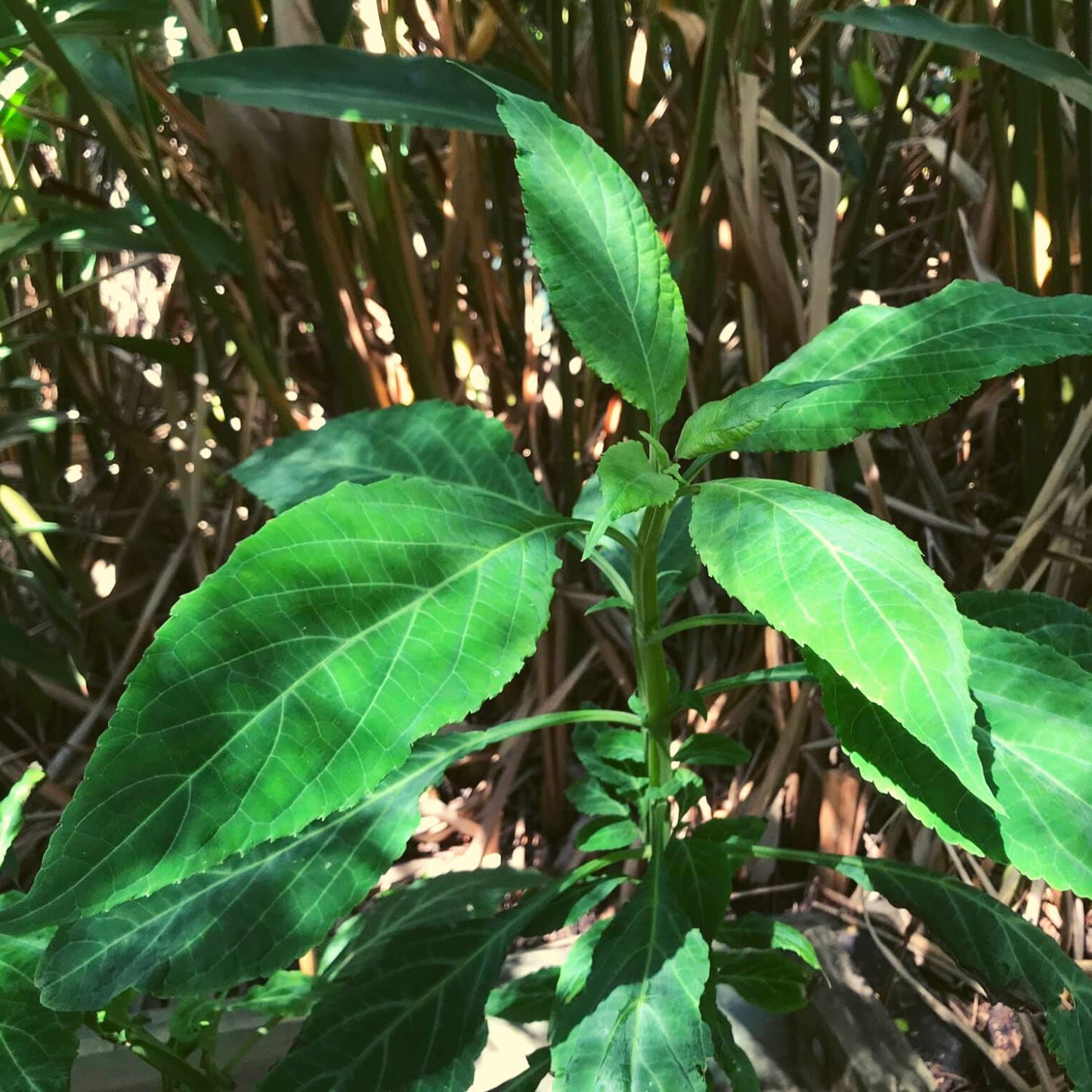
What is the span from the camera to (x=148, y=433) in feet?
3.73

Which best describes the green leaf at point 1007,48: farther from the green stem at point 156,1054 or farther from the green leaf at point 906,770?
the green stem at point 156,1054

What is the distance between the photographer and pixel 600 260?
0.41 metres

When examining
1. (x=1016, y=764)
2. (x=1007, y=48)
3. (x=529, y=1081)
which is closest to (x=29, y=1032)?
(x=529, y=1081)

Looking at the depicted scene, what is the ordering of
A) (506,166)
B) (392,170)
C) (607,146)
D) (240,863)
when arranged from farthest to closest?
(506,166), (392,170), (607,146), (240,863)

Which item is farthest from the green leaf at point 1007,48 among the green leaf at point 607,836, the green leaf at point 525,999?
the green leaf at point 525,999

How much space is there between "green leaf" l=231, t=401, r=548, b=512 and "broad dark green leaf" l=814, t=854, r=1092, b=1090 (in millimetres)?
339

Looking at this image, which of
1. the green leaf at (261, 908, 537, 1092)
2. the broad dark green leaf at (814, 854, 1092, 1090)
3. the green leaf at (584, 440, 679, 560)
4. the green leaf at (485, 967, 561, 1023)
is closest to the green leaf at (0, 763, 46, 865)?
the green leaf at (261, 908, 537, 1092)

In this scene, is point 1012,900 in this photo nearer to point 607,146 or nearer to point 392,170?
point 607,146

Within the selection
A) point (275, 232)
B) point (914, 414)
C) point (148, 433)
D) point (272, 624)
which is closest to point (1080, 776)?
point (914, 414)

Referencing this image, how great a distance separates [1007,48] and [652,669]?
51 cm

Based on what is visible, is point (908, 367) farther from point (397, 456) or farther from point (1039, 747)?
point (397, 456)

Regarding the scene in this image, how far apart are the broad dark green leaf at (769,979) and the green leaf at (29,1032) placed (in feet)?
1.28

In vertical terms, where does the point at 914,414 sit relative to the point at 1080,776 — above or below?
above

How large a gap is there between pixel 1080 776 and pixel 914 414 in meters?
0.18
